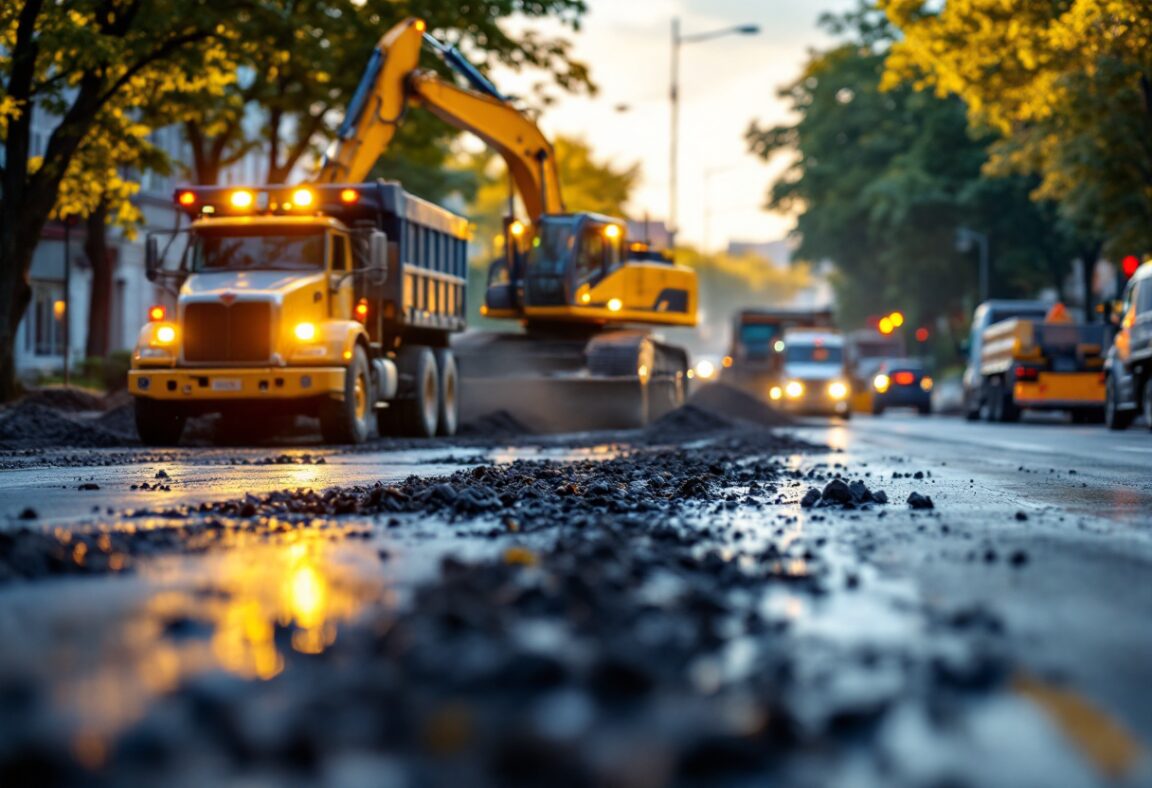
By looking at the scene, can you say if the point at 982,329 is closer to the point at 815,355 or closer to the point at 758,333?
the point at 815,355

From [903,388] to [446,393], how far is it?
3359cm

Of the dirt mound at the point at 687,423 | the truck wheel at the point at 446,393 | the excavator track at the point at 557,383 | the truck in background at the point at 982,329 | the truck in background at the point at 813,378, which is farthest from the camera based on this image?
the truck in background at the point at 813,378

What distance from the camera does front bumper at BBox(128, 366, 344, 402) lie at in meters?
21.0

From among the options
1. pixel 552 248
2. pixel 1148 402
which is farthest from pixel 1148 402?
pixel 552 248

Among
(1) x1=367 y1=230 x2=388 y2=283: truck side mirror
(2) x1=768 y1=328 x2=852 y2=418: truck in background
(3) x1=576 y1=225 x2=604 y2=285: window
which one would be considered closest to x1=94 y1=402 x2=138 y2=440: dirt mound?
(1) x1=367 y1=230 x2=388 y2=283: truck side mirror

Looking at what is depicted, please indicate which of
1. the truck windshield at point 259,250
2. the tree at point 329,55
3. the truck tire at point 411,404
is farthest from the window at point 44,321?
the truck windshield at point 259,250

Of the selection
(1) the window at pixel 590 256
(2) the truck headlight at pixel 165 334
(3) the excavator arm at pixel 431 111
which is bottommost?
(2) the truck headlight at pixel 165 334

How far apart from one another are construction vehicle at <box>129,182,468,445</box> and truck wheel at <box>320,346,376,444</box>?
0.05ft

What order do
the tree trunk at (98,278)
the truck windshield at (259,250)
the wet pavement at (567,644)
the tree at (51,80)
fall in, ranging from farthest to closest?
the tree trunk at (98,278), the tree at (51,80), the truck windshield at (259,250), the wet pavement at (567,644)

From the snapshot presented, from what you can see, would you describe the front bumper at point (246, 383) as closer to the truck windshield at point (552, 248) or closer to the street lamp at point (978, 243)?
the truck windshield at point (552, 248)

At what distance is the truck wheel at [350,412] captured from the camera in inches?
845

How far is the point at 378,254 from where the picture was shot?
2238 centimetres

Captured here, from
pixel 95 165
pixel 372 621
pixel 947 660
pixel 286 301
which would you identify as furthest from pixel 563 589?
pixel 95 165

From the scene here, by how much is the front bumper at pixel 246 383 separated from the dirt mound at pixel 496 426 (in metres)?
6.51
